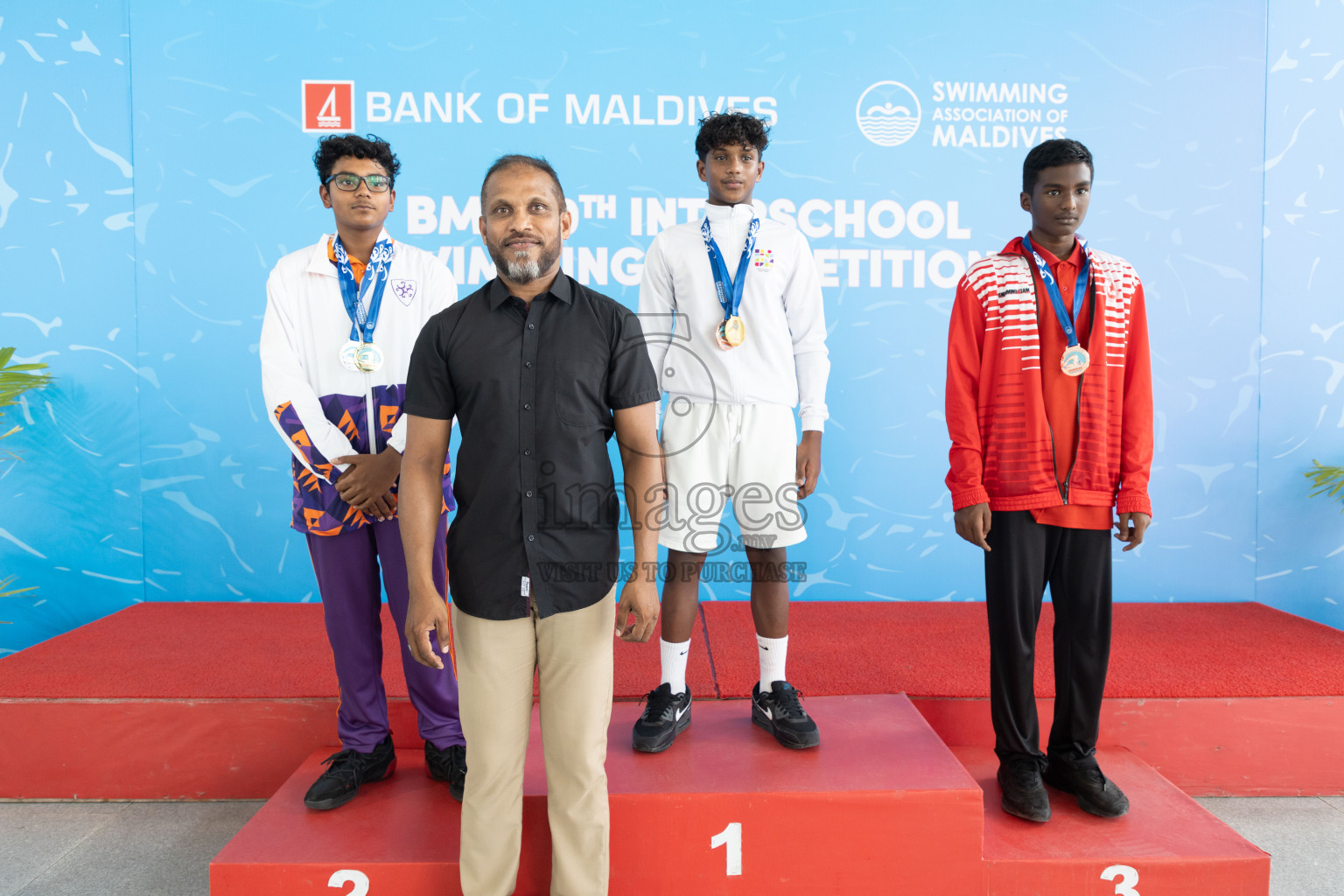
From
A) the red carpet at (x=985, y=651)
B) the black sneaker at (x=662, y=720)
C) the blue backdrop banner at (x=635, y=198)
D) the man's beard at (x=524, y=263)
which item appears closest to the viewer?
the man's beard at (x=524, y=263)

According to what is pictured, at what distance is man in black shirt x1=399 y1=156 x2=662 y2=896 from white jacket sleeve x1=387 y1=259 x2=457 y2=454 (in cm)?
41

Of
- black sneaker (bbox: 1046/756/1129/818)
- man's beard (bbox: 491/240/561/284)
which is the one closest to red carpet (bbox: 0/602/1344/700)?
black sneaker (bbox: 1046/756/1129/818)

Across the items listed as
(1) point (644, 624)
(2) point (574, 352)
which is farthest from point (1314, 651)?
(2) point (574, 352)

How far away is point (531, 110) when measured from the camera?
11.7ft

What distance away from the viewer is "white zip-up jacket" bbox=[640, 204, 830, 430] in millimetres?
2166

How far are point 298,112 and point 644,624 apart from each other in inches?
124

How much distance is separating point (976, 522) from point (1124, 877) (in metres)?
0.90

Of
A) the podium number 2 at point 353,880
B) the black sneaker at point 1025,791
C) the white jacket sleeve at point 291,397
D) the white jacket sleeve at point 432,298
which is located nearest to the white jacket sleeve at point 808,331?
the white jacket sleeve at point 432,298

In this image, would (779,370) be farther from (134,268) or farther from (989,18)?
(134,268)

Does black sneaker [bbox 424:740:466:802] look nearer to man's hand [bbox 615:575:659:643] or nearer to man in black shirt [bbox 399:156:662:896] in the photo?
man in black shirt [bbox 399:156:662:896]

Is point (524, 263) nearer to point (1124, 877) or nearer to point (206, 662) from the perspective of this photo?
point (1124, 877)

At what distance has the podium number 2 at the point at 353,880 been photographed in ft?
5.95

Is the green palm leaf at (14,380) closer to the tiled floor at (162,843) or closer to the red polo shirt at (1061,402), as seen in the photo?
the tiled floor at (162,843)

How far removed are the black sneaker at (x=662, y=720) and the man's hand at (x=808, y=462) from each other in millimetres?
677
